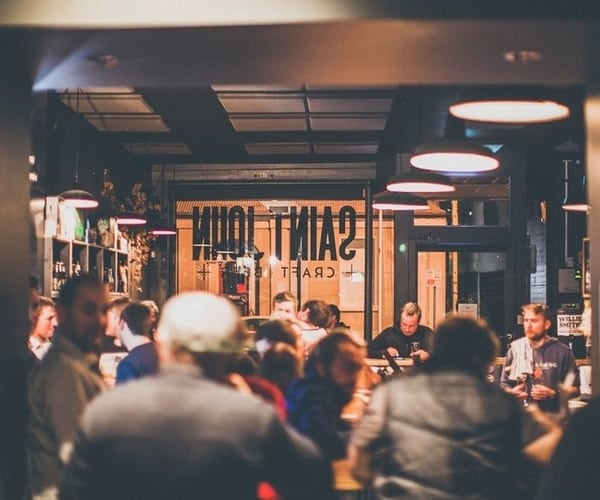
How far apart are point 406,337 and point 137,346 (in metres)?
5.58

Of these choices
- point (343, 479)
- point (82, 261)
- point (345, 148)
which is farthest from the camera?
point (345, 148)

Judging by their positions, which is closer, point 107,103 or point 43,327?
point 43,327

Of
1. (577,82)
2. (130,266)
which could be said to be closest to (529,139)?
(130,266)

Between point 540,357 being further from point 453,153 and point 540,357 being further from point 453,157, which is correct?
point 453,153

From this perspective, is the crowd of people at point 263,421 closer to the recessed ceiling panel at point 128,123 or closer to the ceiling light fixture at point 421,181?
the ceiling light fixture at point 421,181

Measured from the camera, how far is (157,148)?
14914mm

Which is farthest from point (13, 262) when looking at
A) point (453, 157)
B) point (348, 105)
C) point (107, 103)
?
point (348, 105)

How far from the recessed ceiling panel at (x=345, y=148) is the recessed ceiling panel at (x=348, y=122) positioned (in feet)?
3.60

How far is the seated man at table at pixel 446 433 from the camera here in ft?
11.9

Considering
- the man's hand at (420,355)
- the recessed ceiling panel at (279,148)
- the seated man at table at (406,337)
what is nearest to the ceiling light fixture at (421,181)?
the man's hand at (420,355)

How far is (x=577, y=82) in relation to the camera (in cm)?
484

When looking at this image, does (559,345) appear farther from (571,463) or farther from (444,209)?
(444,209)

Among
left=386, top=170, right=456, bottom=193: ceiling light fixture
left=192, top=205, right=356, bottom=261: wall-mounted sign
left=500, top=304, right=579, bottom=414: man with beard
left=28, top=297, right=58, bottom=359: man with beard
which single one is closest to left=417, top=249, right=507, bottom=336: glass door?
left=192, top=205, right=356, bottom=261: wall-mounted sign

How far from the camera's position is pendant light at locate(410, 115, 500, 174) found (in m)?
6.54
